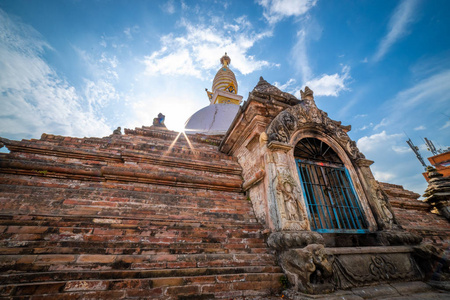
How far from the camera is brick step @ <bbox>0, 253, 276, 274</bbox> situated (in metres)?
2.49

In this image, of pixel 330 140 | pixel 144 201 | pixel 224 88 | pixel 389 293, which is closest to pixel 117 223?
pixel 144 201

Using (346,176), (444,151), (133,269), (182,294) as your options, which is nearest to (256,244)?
(182,294)

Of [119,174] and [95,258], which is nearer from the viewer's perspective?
[95,258]

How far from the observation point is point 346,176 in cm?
540

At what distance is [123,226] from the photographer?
11.2 ft

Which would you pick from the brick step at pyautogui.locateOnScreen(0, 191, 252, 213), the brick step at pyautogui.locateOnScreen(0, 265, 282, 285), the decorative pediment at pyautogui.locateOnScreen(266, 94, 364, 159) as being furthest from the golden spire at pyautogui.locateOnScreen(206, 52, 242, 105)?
the brick step at pyautogui.locateOnScreen(0, 265, 282, 285)

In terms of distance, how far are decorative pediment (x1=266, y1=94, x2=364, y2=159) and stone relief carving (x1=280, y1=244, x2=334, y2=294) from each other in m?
2.35

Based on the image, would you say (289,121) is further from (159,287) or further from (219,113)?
(219,113)

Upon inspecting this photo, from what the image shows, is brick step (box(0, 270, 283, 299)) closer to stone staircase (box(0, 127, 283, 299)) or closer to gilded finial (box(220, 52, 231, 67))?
stone staircase (box(0, 127, 283, 299))

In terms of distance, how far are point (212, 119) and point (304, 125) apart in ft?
30.8

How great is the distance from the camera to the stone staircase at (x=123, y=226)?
2488mm

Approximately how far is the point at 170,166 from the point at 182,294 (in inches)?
140

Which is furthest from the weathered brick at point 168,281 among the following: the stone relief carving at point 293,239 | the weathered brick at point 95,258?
the stone relief carving at point 293,239

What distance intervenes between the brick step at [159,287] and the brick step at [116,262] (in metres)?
0.19
